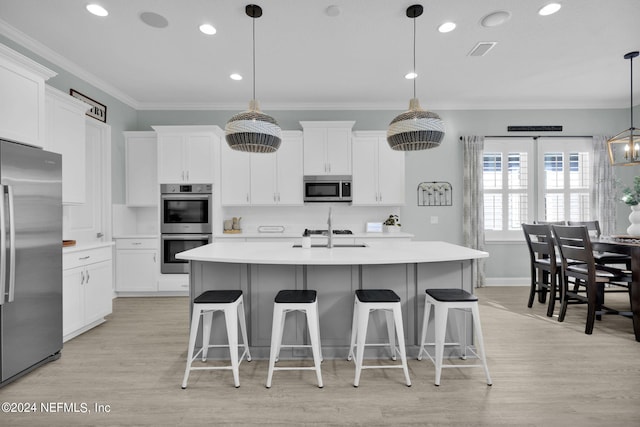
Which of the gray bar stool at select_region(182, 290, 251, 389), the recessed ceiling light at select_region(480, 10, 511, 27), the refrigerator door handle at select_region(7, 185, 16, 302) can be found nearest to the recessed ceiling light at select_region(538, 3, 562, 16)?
the recessed ceiling light at select_region(480, 10, 511, 27)

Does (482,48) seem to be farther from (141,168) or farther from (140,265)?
(140,265)

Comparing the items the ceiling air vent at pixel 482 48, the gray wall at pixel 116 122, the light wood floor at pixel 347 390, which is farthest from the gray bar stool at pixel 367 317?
the gray wall at pixel 116 122

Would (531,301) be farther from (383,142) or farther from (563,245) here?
(383,142)

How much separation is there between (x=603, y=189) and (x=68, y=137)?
23.5 feet

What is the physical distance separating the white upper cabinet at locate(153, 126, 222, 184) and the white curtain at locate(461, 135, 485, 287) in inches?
151

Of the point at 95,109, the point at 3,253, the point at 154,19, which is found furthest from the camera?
the point at 95,109

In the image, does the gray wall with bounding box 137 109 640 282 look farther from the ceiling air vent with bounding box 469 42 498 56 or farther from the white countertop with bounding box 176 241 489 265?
the white countertop with bounding box 176 241 489 265

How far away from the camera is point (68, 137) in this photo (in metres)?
3.23

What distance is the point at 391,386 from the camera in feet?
7.15

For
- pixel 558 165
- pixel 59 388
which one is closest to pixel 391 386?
pixel 59 388

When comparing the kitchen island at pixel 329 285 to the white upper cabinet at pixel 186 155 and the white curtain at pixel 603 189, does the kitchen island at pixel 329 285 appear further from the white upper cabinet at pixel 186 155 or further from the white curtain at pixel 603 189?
the white curtain at pixel 603 189

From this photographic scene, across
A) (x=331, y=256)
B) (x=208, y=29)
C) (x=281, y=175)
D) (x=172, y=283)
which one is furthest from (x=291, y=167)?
(x=331, y=256)

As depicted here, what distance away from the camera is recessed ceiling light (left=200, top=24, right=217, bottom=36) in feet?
9.69

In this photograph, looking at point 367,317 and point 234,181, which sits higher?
point 234,181
